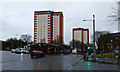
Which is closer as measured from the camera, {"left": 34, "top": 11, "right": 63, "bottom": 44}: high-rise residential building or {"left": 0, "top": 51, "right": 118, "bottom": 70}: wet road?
{"left": 0, "top": 51, "right": 118, "bottom": 70}: wet road

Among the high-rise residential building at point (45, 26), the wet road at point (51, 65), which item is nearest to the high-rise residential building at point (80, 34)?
the high-rise residential building at point (45, 26)

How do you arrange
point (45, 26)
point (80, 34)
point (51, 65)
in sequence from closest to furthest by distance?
point (51, 65) < point (45, 26) < point (80, 34)

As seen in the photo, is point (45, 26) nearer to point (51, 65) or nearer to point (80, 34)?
point (80, 34)

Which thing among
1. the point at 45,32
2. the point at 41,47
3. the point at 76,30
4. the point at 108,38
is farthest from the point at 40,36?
the point at 41,47

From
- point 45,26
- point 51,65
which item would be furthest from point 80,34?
point 51,65

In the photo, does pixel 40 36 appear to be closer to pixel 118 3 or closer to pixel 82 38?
pixel 82 38

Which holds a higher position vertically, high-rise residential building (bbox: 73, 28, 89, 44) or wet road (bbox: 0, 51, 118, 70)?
high-rise residential building (bbox: 73, 28, 89, 44)

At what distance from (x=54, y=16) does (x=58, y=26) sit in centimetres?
1114

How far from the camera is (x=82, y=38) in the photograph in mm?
187000

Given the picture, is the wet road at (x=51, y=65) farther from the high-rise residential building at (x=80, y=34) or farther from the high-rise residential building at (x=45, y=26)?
the high-rise residential building at (x=80, y=34)

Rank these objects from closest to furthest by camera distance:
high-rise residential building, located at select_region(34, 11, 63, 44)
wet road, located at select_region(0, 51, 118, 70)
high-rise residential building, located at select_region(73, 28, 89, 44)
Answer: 1. wet road, located at select_region(0, 51, 118, 70)
2. high-rise residential building, located at select_region(34, 11, 63, 44)
3. high-rise residential building, located at select_region(73, 28, 89, 44)

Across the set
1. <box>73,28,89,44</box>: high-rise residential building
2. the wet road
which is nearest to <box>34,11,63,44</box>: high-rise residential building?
<box>73,28,89,44</box>: high-rise residential building

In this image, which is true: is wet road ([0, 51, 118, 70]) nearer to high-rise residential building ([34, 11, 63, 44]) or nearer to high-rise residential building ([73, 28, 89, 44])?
high-rise residential building ([34, 11, 63, 44])

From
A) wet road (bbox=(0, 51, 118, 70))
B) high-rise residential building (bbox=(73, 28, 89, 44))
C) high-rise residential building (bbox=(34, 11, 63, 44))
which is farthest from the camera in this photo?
high-rise residential building (bbox=(73, 28, 89, 44))
